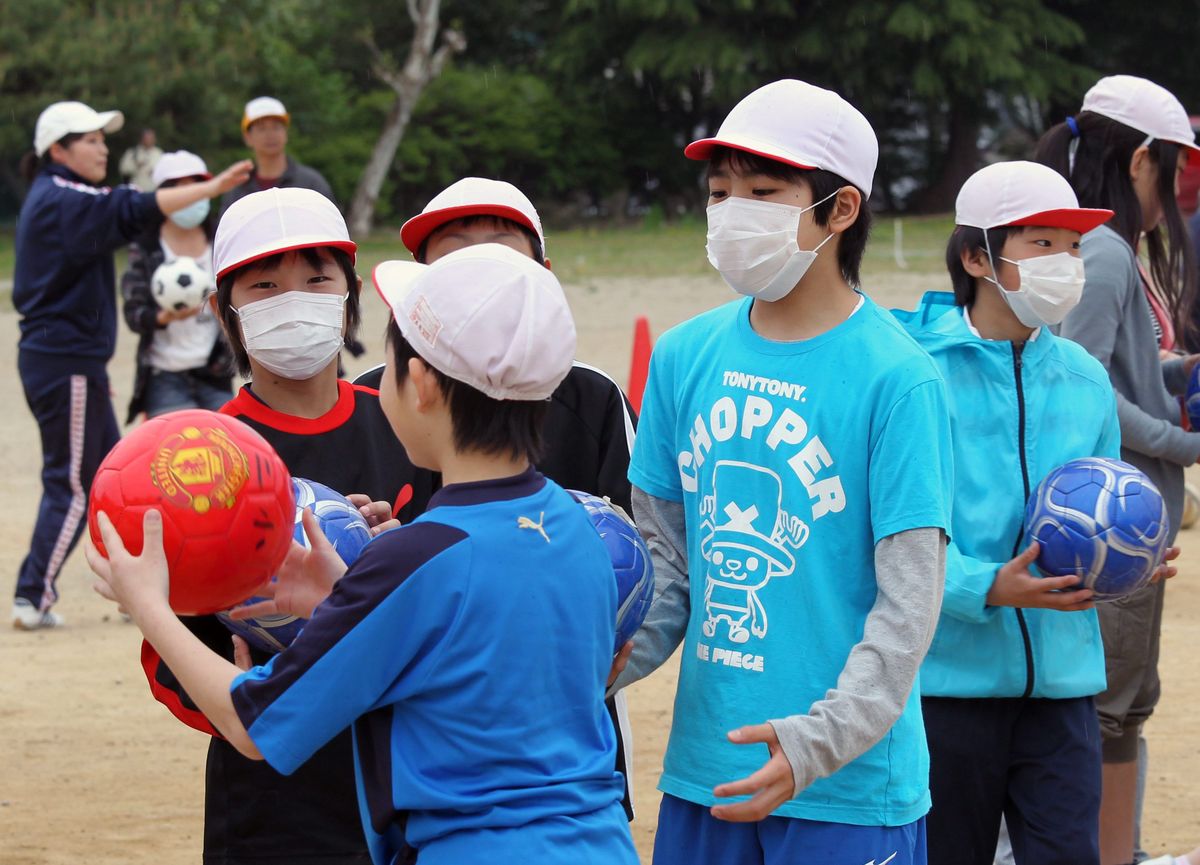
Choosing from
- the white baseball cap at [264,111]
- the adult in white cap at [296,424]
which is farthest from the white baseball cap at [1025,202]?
the white baseball cap at [264,111]

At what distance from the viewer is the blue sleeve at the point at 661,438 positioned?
11.5 ft

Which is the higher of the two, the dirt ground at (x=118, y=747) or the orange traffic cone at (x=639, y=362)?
the dirt ground at (x=118, y=747)

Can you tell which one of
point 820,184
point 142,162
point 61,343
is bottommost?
point 142,162

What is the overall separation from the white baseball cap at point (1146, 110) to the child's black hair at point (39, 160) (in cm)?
564

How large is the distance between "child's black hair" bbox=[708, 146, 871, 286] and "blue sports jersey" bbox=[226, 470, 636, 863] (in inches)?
39.0

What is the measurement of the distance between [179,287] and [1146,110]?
551cm

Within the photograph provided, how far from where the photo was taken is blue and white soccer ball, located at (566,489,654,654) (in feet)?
10.3

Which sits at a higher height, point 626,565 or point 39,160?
point 626,565

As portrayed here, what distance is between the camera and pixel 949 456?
3.19 metres

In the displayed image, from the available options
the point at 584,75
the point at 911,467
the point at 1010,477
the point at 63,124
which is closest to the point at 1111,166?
the point at 1010,477

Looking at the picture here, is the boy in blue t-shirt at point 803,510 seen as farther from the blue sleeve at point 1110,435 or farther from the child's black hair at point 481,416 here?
the blue sleeve at point 1110,435

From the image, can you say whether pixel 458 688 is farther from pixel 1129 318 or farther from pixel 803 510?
pixel 1129 318

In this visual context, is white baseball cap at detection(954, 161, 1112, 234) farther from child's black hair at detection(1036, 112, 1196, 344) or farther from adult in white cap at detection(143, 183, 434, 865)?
adult in white cap at detection(143, 183, 434, 865)

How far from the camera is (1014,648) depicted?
4.07 m
